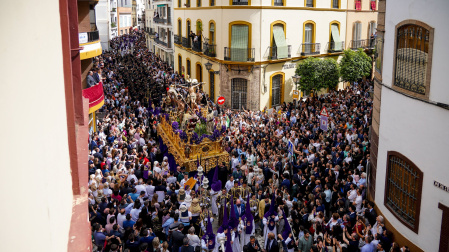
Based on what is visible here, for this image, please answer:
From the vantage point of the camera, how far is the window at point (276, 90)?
92.6 ft

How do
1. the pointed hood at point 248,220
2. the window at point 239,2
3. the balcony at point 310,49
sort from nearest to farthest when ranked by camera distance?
1. the pointed hood at point 248,220
2. the window at point 239,2
3. the balcony at point 310,49

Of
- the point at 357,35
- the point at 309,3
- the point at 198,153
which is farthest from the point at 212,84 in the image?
the point at 198,153

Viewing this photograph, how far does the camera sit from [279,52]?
27.5 meters

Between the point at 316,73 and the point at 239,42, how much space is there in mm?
5680

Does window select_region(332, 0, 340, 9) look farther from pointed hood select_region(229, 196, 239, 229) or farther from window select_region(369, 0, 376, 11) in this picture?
pointed hood select_region(229, 196, 239, 229)

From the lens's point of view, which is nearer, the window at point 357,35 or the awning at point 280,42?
the awning at point 280,42

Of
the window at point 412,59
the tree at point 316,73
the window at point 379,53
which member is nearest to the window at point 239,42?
the tree at point 316,73

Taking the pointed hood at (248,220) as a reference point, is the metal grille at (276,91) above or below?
above

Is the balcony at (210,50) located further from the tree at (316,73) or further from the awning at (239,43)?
the tree at (316,73)

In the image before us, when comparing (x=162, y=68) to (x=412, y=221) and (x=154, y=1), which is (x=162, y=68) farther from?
(x=412, y=221)

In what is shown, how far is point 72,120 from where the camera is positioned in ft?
14.9

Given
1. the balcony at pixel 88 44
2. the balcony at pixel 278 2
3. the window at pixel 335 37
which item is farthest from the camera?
the window at pixel 335 37

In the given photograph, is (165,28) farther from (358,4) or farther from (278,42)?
(278,42)

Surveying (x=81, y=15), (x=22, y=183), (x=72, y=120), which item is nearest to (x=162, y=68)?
(x=81, y=15)
